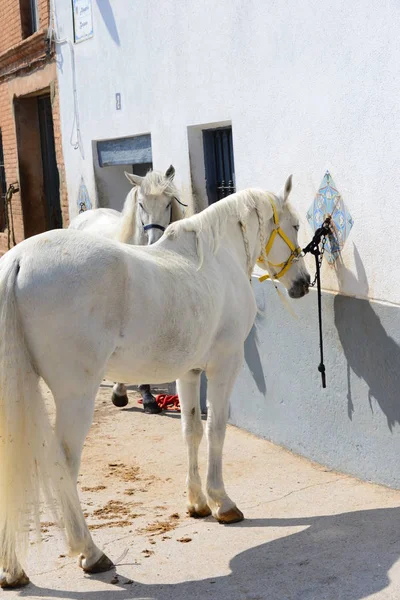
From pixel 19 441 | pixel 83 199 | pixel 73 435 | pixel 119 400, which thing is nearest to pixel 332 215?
pixel 73 435

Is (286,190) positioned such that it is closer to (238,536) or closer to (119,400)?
(238,536)

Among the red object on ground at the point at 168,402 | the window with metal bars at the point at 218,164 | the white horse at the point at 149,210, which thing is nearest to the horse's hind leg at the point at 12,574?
the white horse at the point at 149,210

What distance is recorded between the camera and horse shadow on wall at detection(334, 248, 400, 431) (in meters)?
5.41

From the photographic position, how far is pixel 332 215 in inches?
233

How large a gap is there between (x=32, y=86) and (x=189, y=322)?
8644 mm

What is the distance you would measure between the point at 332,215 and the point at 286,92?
3.33 feet

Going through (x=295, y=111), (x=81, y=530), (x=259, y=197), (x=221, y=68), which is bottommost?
(x=81, y=530)

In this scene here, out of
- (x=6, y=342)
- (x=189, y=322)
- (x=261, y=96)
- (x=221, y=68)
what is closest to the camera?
(x=6, y=342)

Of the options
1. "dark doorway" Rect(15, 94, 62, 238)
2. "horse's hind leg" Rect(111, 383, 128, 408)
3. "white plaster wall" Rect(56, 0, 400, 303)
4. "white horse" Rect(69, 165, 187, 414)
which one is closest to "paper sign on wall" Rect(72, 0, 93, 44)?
"white plaster wall" Rect(56, 0, 400, 303)

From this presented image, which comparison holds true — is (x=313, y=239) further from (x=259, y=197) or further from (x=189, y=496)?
(x=189, y=496)

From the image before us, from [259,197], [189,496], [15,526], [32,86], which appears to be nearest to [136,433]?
[189,496]

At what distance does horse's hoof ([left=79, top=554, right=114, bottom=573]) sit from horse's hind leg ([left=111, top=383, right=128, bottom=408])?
355cm

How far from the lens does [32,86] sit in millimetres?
12367

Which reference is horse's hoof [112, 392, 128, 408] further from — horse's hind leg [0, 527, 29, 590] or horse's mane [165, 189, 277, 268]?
horse's hind leg [0, 527, 29, 590]
